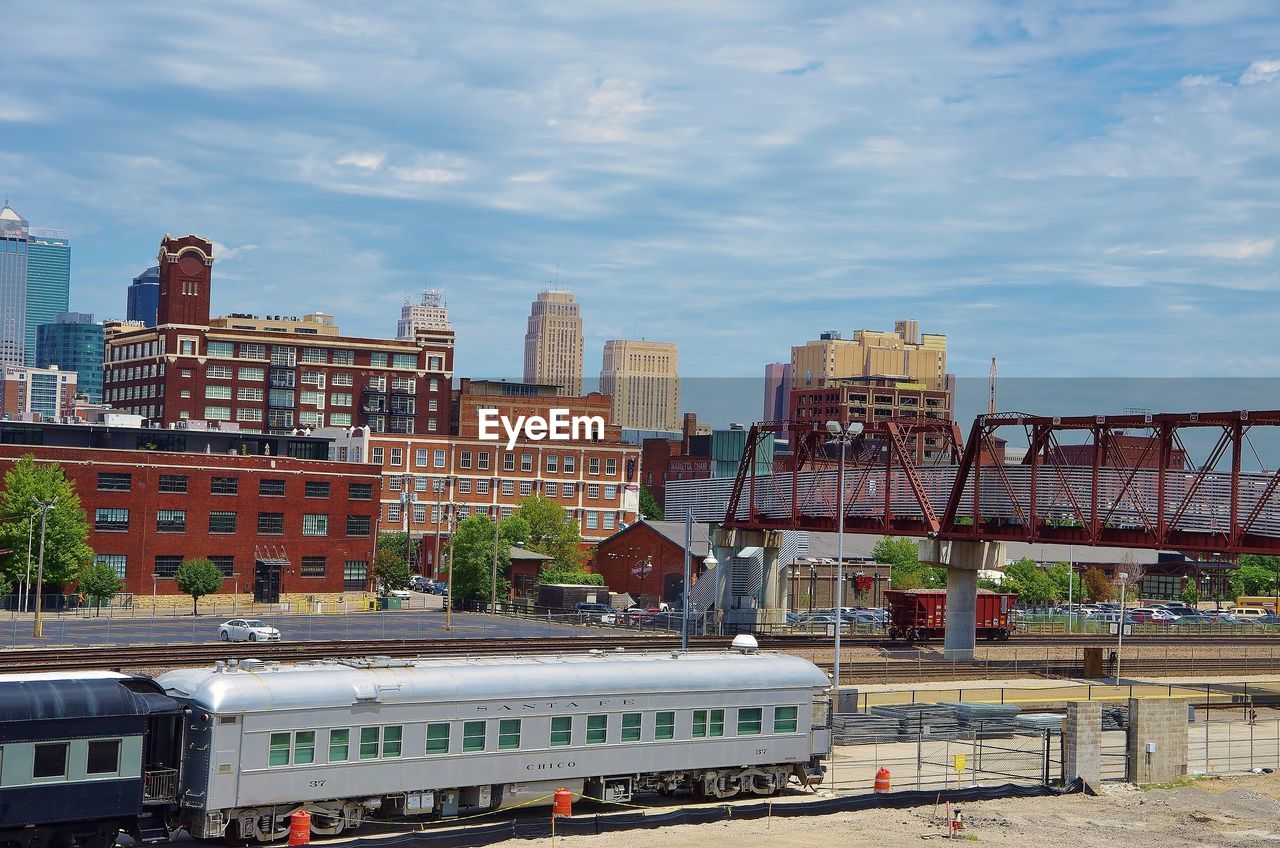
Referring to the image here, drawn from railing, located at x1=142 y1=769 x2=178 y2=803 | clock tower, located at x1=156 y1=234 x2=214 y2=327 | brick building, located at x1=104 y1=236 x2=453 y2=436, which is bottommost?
railing, located at x1=142 y1=769 x2=178 y2=803

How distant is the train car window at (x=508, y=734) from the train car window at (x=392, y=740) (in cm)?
242

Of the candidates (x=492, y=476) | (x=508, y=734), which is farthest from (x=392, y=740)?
(x=492, y=476)

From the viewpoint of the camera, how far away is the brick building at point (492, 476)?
145625 mm

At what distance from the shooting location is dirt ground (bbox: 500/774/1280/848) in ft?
109

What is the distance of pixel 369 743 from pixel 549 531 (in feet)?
312

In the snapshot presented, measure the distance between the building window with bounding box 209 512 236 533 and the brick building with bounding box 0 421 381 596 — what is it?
7 cm

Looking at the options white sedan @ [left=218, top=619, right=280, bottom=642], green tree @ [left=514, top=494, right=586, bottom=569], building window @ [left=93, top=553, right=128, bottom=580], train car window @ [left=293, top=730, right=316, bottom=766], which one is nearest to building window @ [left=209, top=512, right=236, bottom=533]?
building window @ [left=93, top=553, right=128, bottom=580]

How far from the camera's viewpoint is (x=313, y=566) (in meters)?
106

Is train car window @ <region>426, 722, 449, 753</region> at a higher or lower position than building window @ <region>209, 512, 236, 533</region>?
lower

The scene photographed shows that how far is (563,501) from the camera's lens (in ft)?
492

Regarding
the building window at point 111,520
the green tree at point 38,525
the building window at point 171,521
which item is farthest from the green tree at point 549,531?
the green tree at point 38,525

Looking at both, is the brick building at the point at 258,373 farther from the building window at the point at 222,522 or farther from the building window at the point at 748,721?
the building window at the point at 748,721

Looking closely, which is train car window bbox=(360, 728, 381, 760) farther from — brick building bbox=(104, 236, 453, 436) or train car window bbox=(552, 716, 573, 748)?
brick building bbox=(104, 236, 453, 436)

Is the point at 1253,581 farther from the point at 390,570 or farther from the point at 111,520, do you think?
the point at 111,520
